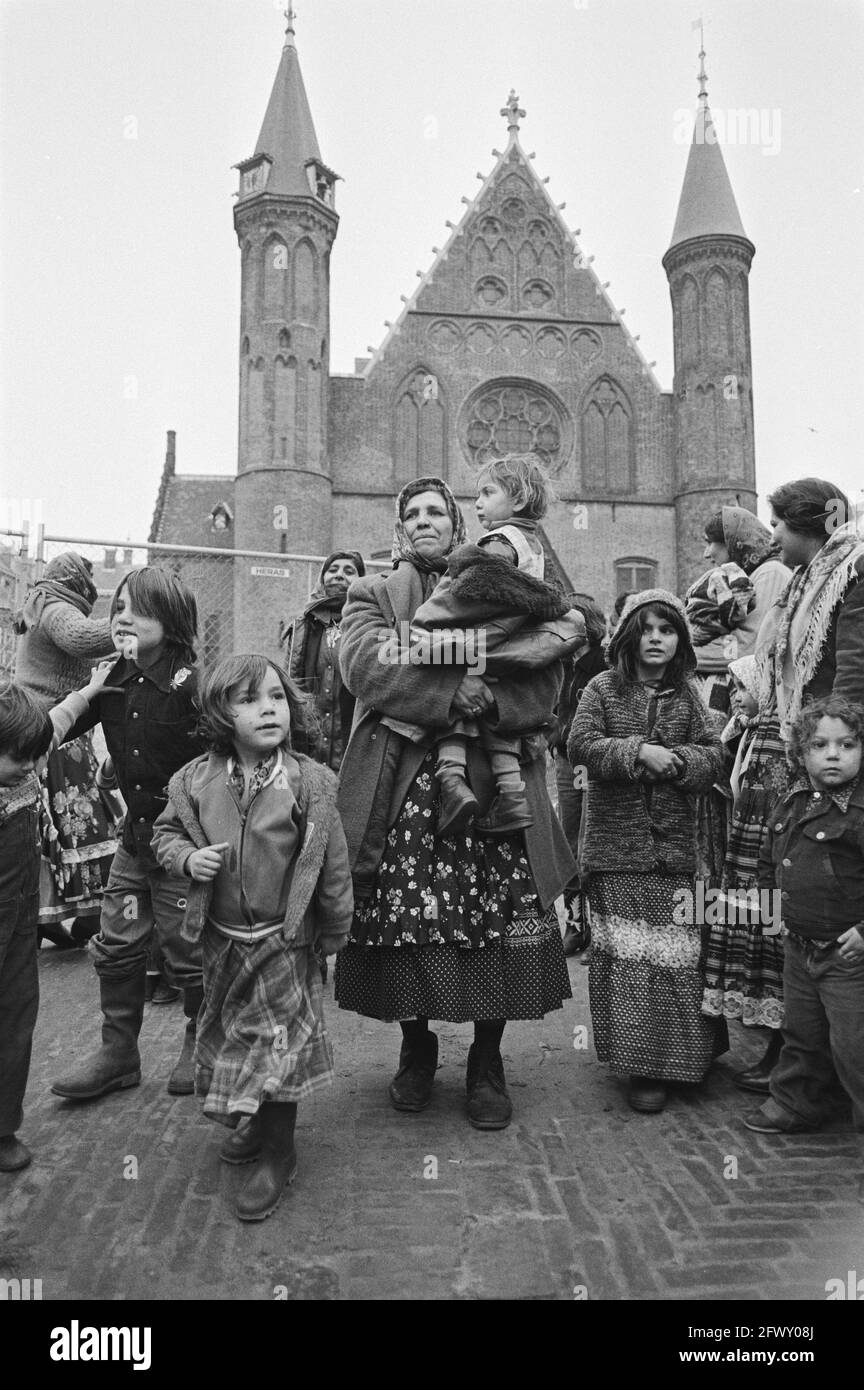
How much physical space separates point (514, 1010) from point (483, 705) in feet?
3.38

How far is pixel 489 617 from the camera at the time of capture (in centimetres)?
315

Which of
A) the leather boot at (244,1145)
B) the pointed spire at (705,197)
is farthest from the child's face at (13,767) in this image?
the pointed spire at (705,197)

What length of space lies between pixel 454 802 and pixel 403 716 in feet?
1.10

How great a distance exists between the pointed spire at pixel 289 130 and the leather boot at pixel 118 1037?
25.4 meters

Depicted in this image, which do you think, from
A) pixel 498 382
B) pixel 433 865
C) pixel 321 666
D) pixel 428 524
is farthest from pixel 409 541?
pixel 498 382

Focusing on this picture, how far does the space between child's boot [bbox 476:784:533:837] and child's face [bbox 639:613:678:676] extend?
2.73 ft

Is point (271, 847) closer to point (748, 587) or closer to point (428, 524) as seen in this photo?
point (428, 524)

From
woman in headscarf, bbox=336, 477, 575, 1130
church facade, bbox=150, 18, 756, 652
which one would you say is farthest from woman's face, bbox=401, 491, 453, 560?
church facade, bbox=150, 18, 756, 652

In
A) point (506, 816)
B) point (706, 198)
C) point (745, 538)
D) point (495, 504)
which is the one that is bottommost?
point (506, 816)

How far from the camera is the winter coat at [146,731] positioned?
3.47 m

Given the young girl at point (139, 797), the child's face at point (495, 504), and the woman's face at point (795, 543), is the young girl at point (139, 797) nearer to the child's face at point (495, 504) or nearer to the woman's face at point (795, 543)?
the child's face at point (495, 504)

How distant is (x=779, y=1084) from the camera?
3291 millimetres

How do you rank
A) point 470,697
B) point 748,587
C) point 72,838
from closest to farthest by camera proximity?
point 470,697 < point 748,587 < point 72,838

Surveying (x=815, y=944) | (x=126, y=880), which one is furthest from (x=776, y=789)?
(x=126, y=880)
